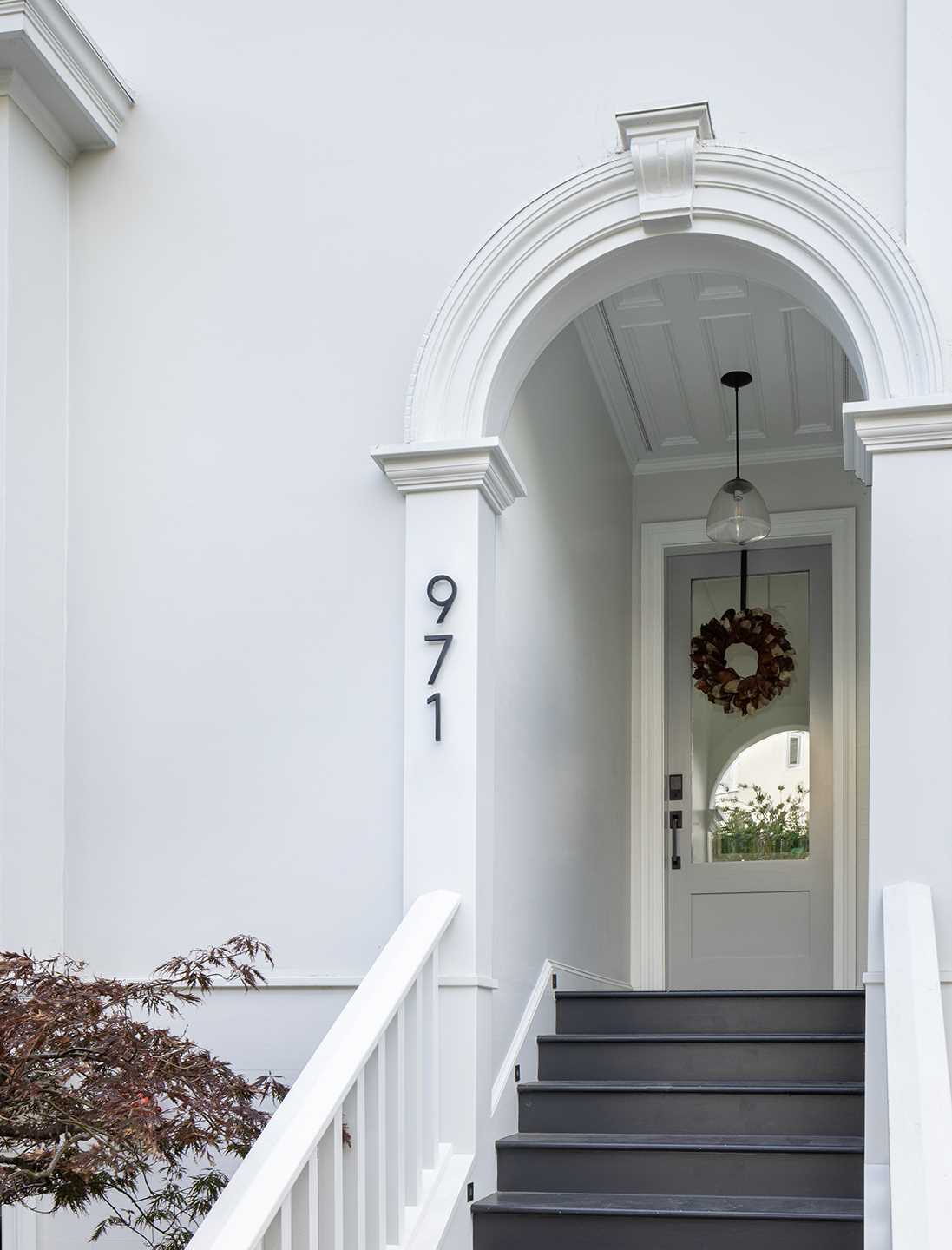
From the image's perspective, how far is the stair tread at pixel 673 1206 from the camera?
120 inches

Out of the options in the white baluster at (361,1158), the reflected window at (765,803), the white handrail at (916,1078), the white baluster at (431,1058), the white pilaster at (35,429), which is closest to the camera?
the white handrail at (916,1078)

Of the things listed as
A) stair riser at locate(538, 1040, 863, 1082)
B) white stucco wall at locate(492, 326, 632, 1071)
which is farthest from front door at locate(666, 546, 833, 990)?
stair riser at locate(538, 1040, 863, 1082)

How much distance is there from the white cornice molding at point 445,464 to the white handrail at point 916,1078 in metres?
1.29

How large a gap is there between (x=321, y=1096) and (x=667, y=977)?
333cm

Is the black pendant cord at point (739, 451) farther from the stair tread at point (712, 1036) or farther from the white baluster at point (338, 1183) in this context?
the white baluster at point (338, 1183)

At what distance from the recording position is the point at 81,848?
362 centimetres

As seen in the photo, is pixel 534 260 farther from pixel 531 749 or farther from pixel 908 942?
pixel 908 942

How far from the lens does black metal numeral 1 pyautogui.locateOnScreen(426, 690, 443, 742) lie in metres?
3.38

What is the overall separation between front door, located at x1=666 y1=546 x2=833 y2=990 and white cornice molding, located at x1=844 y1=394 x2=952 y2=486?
276 cm

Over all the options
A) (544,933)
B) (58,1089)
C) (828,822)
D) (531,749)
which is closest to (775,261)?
(531,749)

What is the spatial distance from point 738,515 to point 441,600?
215 centimetres

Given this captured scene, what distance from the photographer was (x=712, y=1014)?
13.4 ft

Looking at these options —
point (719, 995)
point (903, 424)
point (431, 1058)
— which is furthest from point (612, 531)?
point (431, 1058)

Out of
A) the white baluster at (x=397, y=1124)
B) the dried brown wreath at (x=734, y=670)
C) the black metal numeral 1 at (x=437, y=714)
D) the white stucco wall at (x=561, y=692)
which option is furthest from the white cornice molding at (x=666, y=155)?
the dried brown wreath at (x=734, y=670)
